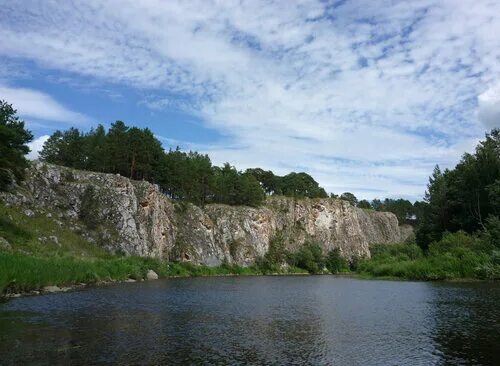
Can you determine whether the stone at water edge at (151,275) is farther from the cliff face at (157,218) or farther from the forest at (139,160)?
the forest at (139,160)

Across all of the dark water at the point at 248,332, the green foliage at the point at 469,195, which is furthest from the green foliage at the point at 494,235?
the dark water at the point at 248,332

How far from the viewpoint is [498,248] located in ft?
194

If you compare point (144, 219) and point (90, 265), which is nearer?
point (90, 265)

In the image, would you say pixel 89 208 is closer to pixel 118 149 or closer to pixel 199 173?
pixel 118 149

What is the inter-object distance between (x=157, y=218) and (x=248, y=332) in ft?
249

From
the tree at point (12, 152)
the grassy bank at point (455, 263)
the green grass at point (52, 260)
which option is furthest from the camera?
the grassy bank at point (455, 263)

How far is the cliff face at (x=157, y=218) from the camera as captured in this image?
79562 mm

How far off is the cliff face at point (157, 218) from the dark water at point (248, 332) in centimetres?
4659

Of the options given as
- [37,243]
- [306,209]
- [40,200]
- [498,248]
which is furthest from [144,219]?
[306,209]

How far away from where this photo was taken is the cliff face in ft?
261

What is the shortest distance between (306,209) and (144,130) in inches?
3317

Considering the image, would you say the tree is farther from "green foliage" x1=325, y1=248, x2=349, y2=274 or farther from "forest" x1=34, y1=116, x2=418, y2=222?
"green foliage" x1=325, y1=248, x2=349, y2=274

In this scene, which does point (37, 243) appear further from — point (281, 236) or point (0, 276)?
point (281, 236)

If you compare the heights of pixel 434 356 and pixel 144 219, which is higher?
pixel 144 219
